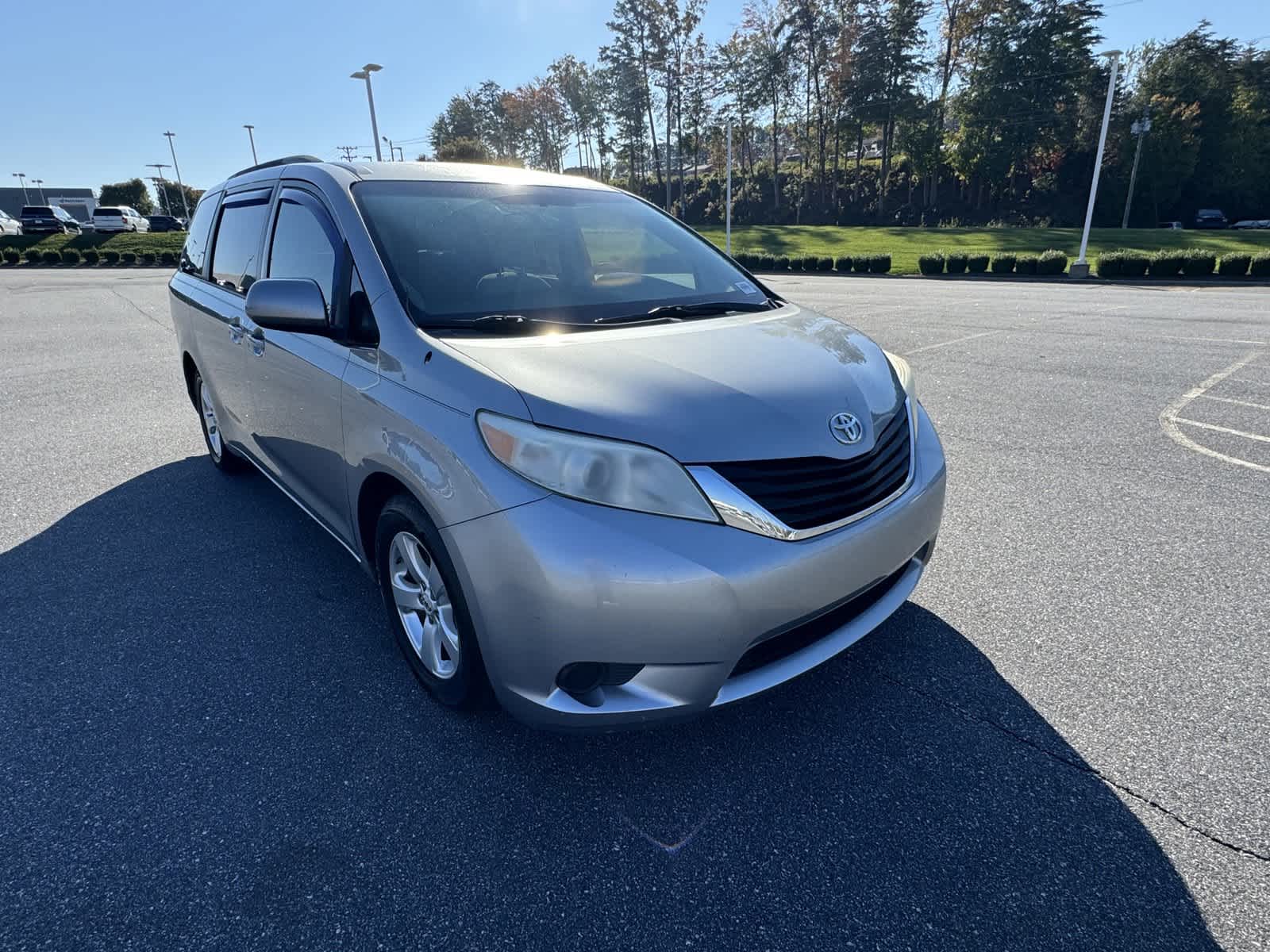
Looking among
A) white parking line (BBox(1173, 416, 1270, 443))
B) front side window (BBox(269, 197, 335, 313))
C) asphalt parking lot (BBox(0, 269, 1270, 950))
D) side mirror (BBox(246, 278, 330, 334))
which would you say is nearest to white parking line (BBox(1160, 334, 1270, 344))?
white parking line (BBox(1173, 416, 1270, 443))

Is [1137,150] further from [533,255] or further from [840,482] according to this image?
[840,482]

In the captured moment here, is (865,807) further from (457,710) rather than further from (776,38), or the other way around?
(776,38)

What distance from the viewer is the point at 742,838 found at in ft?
6.40

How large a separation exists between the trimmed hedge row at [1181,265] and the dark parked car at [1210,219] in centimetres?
3150

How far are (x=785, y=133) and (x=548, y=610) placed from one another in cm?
6401

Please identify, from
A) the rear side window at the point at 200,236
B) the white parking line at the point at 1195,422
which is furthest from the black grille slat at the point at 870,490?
the rear side window at the point at 200,236

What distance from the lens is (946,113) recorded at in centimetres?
4956

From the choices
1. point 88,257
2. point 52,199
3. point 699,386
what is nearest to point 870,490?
point 699,386

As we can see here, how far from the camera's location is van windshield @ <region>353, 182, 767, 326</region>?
101 inches

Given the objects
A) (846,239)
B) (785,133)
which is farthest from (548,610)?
(785,133)

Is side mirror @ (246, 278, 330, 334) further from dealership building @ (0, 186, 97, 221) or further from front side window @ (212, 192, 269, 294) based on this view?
dealership building @ (0, 186, 97, 221)

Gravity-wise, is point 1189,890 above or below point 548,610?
below

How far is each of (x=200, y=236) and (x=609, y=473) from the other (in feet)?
13.5

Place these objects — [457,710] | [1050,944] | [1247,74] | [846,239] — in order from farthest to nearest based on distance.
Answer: [1247,74] → [846,239] → [457,710] → [1050,944]
